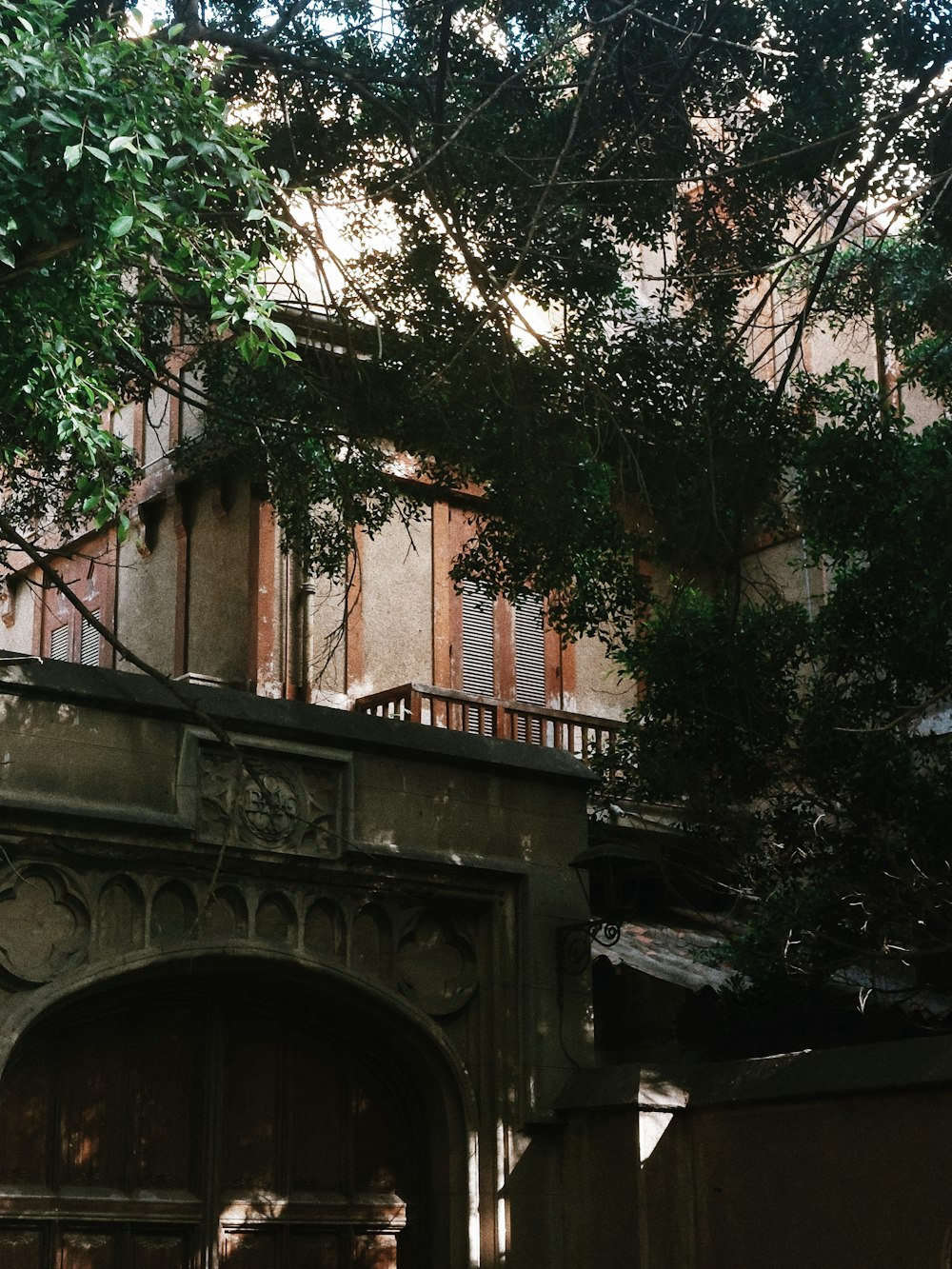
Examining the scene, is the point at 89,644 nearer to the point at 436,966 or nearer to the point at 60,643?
the point at 60,643

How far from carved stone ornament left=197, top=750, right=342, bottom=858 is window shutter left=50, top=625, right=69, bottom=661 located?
890cm

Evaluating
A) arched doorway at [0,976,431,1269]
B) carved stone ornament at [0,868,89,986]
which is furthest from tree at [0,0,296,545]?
arched doorway at [0,976,431,1269]

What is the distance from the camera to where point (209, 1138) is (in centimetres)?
968

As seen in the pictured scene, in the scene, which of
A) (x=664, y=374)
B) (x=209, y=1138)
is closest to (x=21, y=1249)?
(x=209, y=1138)

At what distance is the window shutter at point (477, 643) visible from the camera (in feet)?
56.6

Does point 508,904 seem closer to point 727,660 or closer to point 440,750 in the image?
point 440,750

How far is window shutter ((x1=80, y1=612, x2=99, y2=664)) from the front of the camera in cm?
1792

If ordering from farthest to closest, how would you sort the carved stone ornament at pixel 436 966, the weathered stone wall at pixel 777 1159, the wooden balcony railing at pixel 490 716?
the wooden balcony railing at pixel 490 716 < the carved stone ornament at pixel 436 966 < the weathered stone wall at pixel 777 1159

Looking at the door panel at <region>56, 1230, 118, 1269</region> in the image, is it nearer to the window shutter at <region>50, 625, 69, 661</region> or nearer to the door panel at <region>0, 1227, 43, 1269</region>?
the door panel at <region>0, 1227, 43, 1269</region>

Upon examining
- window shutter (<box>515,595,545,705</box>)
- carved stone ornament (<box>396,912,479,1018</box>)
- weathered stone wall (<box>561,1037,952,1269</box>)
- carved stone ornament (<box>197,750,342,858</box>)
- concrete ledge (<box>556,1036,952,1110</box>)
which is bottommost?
weathered stone wall (<box>561,1037,952,1269</box>)

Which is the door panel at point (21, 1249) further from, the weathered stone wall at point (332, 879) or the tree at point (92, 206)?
the tree at point (92, 206)

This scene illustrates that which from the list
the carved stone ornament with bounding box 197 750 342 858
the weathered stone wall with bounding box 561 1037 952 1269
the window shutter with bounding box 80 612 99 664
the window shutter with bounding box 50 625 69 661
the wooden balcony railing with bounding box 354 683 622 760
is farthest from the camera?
the window shutter with bounding box 50 625 69 661

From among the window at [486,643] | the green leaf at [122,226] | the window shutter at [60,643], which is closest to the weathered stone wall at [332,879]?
the green leaf at [122,226]

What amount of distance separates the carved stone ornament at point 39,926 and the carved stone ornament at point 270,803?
81cm
